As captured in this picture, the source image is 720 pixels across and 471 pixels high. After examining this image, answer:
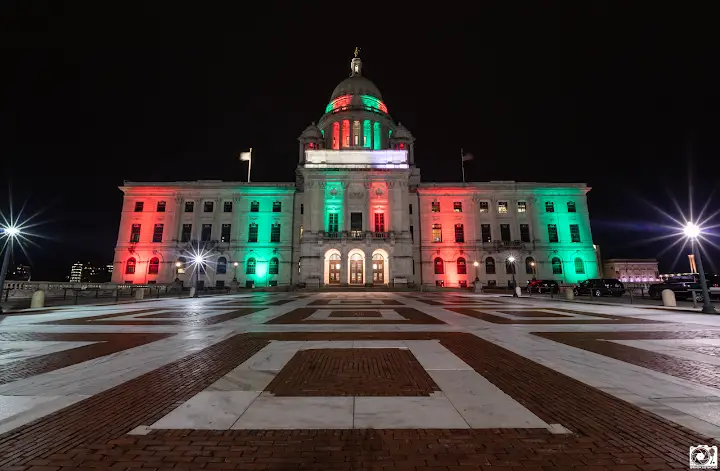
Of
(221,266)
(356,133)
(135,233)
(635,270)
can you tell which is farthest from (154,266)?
(635,270)

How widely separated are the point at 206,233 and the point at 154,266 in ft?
29.0

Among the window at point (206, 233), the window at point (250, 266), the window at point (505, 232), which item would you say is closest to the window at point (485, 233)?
the window at point (505, 232)

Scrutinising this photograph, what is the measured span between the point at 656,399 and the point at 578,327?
6.87 m

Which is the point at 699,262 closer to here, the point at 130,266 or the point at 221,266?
the point at 221,266

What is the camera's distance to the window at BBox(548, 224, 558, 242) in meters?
50.6

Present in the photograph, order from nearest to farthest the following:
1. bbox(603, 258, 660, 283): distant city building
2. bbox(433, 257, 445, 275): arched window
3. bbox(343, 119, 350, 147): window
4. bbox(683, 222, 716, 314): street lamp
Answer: bbox(683, 222, 716, 314): street lamp, bbox(433, 257, 445, 275): arched window, bbox(603, 258, 660, 283): distant city building, bbox(343, 119, 350, 147): window

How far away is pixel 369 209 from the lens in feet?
151

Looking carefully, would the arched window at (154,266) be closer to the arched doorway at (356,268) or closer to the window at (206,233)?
the window at (206,233)

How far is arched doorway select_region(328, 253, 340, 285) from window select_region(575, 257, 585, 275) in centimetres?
3686

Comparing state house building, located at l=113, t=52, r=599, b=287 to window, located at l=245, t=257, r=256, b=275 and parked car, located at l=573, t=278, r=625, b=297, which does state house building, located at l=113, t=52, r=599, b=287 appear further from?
parked car, located at l=573, t=278, r=625, b=297

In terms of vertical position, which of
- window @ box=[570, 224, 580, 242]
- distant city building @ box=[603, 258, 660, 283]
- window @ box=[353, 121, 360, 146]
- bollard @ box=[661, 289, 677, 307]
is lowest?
bollard @ box=[661, 289, 677, 307]

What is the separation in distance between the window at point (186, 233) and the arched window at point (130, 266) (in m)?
7.82

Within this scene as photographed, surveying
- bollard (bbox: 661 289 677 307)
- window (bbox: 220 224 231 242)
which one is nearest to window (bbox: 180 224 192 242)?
window (bbox: 220 224 231 242)

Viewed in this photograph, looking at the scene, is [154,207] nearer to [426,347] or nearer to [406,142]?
[406,142]
